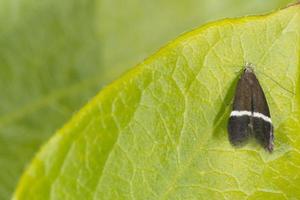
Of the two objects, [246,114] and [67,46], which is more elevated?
[67,46]

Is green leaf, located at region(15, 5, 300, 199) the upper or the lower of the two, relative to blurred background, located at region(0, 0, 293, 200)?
lower

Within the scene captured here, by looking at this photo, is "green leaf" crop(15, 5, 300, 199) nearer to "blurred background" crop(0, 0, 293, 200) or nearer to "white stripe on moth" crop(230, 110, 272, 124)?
"white stripe on moth" crop(230, 110, 272, 124)

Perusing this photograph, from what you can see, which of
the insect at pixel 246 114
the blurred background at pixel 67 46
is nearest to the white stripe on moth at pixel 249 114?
the insect at pixel 246 114

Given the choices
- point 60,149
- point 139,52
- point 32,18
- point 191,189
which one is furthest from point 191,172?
point 32,18

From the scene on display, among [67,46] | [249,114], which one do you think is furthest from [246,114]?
[67,46]

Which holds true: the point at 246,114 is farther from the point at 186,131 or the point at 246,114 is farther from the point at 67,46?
the point at 67,46

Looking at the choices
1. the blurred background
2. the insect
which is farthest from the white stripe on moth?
the blurred background
